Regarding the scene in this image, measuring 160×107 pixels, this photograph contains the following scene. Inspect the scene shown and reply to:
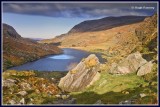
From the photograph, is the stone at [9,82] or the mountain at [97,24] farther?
the mountain at [97,24]

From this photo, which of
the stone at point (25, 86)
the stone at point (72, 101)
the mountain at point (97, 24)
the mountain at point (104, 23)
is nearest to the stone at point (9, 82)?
the stone at point (25, 86)

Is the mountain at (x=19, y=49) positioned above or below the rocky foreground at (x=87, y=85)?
above

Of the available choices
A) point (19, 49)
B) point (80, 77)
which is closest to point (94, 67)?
point (80, 77)

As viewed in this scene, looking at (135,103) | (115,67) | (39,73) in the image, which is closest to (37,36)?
(39,73)

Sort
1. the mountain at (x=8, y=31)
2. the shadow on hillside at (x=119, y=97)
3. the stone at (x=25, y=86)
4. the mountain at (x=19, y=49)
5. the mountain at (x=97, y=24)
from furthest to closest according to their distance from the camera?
the mountain at (x=97, y=24)
the stone at (x=25, y=86)
the mountain at (x=19, y=49)
the mountain at (x=8, y=31)
the shadow on hillside at (x=119, y=97)

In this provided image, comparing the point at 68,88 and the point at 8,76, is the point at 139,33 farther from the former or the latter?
the point at 8,76

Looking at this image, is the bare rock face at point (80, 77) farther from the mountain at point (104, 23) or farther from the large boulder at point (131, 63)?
the mountain at point (104, 23)
